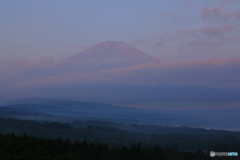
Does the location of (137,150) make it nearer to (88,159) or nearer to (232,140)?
(88,159)

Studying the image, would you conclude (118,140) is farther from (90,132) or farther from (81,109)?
(81,109)

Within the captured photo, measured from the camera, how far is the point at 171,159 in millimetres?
26547

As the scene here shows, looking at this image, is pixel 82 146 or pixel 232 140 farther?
pixel 232 140

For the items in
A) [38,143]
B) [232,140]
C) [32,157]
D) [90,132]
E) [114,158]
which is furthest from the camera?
[90,132]

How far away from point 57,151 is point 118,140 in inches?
1185

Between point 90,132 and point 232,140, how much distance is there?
83.1 feet

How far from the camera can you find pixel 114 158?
23.0m

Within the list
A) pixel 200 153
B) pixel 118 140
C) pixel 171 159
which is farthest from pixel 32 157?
pixel 118 140

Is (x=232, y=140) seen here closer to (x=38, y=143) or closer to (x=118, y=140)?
(x=118, y=140)

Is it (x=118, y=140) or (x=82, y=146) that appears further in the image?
(x=118, y=140)

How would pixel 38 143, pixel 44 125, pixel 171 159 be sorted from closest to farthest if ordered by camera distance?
pixel 38 143 < pixel 171 159 < pixel 44 125

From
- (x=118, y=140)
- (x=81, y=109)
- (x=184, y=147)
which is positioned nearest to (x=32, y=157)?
(x=184, y=147)

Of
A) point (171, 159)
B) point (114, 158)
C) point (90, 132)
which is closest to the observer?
point (114, 158)

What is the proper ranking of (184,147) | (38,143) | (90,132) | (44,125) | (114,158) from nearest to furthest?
(114,158)
(38,143)
(184,147)
(90,132)
(44,125)
